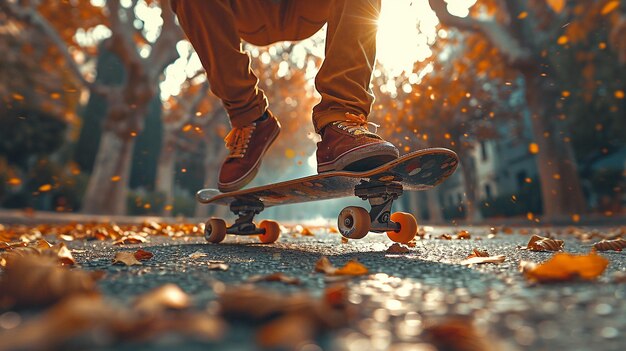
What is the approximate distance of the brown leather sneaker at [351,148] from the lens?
201 centimetres

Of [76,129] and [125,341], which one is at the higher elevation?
[76,129]

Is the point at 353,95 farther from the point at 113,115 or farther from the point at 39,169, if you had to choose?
the point at 39,169

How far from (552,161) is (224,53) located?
29.3 feet

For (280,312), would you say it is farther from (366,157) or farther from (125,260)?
(366,157)

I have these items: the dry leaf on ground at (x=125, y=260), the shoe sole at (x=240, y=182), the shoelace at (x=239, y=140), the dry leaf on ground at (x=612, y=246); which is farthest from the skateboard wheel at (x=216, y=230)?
the dry leaf on ground at (x=612, y=246)

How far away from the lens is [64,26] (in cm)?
1501

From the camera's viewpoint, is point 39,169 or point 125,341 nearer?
point 125,341

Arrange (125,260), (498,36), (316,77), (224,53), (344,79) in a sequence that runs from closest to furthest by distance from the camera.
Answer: (125,260) < (344,79) < (316,77) < (224,53) < (498,36)

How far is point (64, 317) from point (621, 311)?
96cm

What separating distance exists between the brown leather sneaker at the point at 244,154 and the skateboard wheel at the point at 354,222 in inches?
26.6

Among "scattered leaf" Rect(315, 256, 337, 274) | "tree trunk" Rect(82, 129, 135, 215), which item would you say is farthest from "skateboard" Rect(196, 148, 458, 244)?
"tree trunk" Rect(82, 129, 135, 215)

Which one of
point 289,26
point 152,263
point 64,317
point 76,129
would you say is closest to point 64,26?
point 76,129

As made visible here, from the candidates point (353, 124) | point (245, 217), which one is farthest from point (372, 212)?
point (245, 217)

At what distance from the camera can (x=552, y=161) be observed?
930cm
